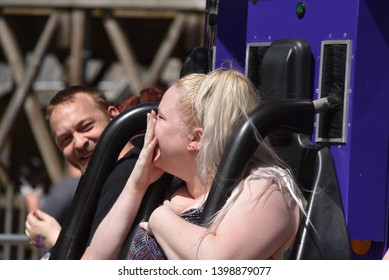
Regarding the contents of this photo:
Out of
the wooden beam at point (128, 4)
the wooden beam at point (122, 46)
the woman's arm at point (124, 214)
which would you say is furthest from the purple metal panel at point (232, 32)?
the wooden beam at point (122, 46)

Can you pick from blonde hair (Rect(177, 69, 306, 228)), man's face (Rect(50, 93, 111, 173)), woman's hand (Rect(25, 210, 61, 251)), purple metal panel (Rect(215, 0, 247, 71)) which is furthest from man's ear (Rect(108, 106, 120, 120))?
blonde hair (Rect(177, 69, 306, 228))

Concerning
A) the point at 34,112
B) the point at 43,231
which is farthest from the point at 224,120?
the point at 34,112

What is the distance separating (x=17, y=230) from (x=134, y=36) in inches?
93.5

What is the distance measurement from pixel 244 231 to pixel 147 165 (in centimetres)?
46

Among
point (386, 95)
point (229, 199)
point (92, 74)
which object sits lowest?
point (92, 74)

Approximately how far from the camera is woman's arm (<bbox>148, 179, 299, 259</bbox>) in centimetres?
233

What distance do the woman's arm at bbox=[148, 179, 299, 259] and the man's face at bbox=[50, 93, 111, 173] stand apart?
3.16 ft

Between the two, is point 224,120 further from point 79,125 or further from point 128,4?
point 128,4

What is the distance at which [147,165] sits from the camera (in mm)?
2707

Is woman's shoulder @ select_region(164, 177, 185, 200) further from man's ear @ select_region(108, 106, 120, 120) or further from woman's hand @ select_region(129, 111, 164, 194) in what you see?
man's ear @ select_region(108, 106, 120, 120)

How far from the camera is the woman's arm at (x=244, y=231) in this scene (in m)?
2.33

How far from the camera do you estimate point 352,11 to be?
8.34ft

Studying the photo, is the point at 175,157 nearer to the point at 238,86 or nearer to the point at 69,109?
the point at 238,86
